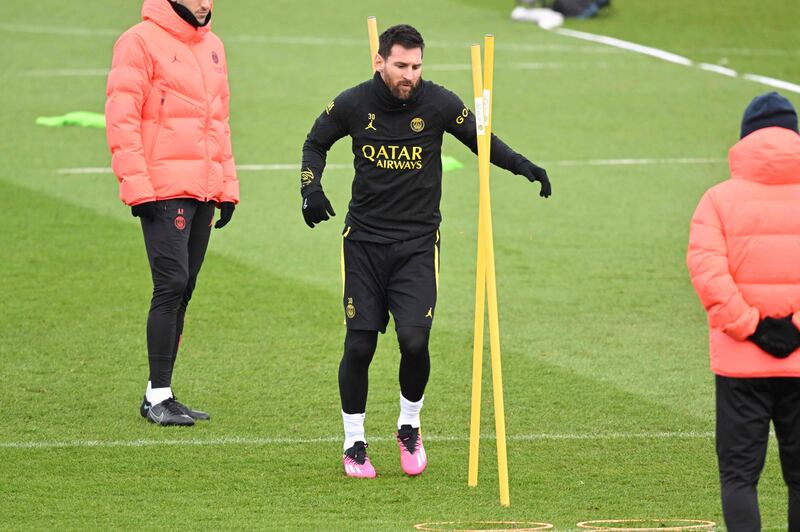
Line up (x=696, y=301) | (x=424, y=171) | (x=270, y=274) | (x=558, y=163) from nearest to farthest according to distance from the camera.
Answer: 1. (x=424, y=171)
2. (x=696, y=301)
3. (x=270, y=274)
4. (x=558, y=163)

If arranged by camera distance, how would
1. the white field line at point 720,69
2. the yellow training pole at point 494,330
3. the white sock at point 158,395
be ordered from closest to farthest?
the yellow training pole at point 494,330 → the white sock at point 158,395 → the white field line at point 720,69

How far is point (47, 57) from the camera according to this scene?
24.5 meters

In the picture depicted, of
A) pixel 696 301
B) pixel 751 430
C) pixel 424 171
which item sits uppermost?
pixel 424 171

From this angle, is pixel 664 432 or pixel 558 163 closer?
pixel 664 432

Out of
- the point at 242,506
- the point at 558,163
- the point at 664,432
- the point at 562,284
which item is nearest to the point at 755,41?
the point at 558,163

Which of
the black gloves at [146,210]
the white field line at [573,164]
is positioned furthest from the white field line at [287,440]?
the white field line at [573,164]

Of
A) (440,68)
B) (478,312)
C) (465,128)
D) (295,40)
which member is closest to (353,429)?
(478,312)

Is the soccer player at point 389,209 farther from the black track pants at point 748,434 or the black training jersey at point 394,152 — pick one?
the black track pants at point 748,434

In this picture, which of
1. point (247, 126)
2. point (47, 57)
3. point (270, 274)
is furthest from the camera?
point (47, 57)

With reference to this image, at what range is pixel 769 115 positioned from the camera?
18.9ft

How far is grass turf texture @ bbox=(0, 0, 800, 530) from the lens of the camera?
23.0 feet

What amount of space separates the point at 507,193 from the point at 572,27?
12.0 m

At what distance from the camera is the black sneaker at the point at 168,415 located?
8.20 meters

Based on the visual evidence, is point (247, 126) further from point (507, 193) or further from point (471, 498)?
point (471, 498)
